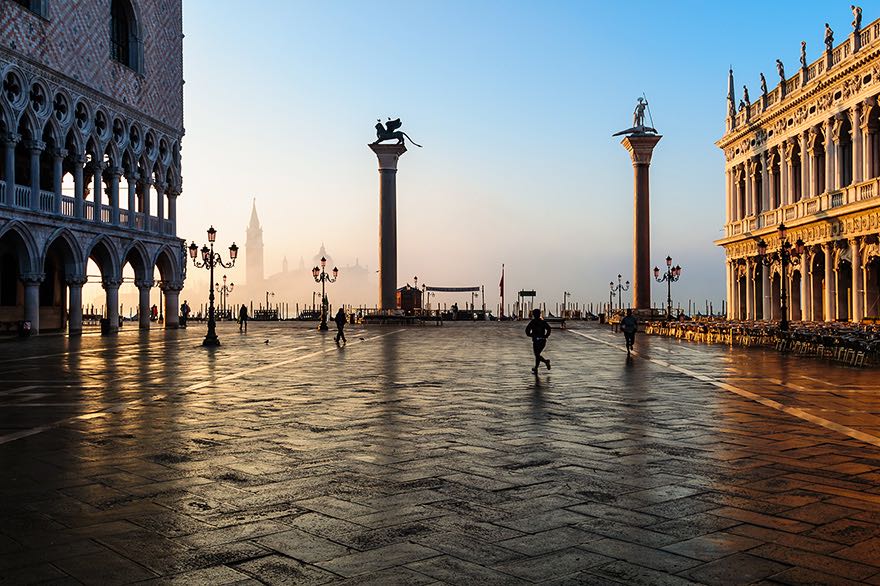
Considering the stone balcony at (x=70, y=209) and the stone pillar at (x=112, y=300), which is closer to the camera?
the stone balcony at (x=70, y=209)

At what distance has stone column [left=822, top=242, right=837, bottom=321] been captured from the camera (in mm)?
33125

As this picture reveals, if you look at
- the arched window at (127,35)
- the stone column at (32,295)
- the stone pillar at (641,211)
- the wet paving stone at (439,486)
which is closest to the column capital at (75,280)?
the stone column at (32,295)

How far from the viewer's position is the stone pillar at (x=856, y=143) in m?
31.2

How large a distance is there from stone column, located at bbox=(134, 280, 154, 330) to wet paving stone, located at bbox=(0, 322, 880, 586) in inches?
1083

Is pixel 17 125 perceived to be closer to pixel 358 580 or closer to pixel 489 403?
pixel 489 403

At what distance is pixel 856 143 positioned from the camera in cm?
3130

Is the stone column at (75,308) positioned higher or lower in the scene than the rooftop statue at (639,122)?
lower

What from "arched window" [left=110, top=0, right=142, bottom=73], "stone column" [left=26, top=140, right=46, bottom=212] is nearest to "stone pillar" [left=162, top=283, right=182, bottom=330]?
"arched window" [left=110, top=0, right=142, bottom=73]

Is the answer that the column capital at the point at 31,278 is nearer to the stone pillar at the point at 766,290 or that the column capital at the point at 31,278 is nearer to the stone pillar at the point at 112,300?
the stone pillar at the point at 112,300

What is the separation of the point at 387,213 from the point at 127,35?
17721 millimetres

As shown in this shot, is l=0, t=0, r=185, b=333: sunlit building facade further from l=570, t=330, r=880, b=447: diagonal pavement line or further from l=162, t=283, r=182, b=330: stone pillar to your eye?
l=570, t=330, r=880, b=447: diagonal pavement line

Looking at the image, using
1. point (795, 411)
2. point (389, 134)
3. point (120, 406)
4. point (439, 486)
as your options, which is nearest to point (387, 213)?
point (389, 134)

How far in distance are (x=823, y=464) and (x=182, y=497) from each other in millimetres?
4980

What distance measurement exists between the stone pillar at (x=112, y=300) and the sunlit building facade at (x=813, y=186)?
29322 millimetres
